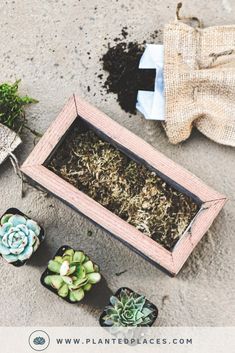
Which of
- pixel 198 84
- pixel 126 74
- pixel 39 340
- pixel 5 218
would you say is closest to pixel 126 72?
pixel 126 74

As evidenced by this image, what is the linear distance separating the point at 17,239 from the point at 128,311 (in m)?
0.28

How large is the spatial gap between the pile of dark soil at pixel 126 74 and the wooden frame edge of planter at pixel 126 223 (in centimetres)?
17

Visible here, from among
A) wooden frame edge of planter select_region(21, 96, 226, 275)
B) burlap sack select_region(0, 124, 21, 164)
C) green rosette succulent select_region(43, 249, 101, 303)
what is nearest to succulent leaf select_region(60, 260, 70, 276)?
green rosette succulent select_region(43, 249, 101, 303)

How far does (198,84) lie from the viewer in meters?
1.46

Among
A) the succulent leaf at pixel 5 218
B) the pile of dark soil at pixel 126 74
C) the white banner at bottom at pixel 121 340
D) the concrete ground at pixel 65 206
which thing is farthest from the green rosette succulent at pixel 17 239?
the pile of dark soil at pixel 126 74

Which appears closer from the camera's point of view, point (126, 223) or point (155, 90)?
point (126, 223)

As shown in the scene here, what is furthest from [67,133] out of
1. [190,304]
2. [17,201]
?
[190,304]

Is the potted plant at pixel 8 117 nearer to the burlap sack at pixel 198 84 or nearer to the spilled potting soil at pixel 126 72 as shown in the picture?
the spilled potting soil at pixel 126 72

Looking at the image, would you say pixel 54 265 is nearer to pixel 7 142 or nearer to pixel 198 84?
pixel 7 142

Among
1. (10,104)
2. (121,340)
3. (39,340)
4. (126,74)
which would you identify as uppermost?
(126,74)

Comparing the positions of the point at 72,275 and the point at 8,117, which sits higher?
the point at 8,117

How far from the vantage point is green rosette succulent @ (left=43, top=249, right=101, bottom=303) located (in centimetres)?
138

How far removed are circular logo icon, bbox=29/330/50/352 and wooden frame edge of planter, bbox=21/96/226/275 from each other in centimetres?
32

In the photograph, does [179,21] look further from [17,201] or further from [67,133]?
[17,201]
